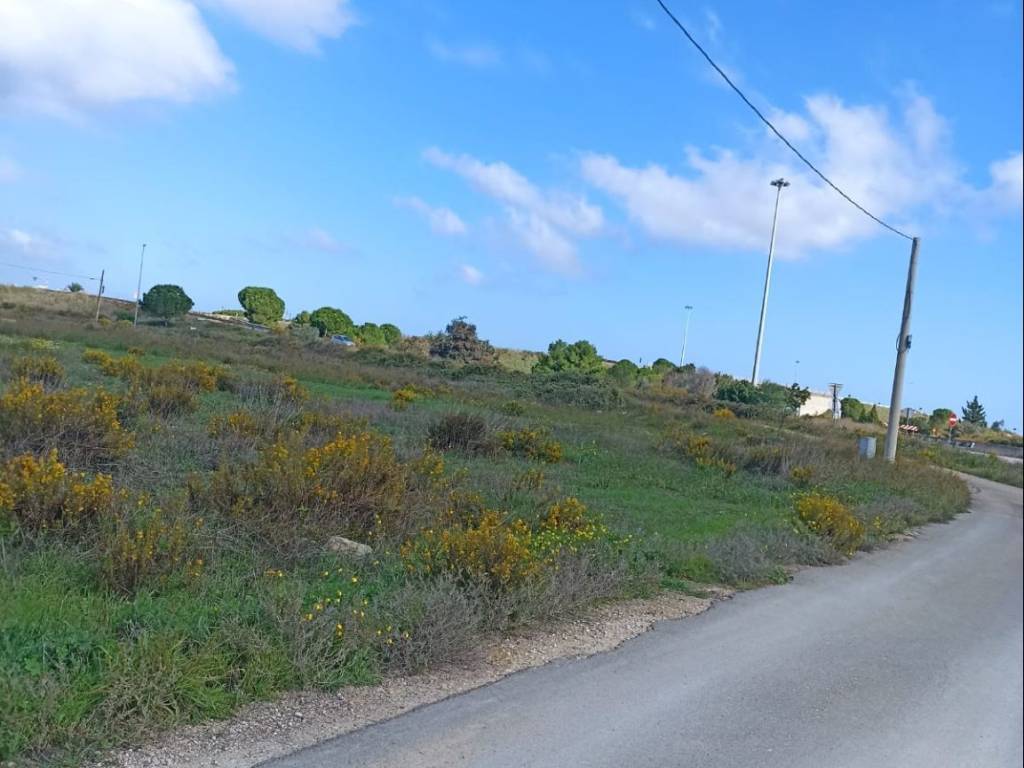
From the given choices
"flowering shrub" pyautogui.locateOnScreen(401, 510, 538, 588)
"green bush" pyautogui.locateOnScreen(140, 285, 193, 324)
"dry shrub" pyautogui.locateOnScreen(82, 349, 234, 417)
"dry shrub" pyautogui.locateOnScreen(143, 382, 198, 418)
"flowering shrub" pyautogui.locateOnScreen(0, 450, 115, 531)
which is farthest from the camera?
"green bush" pyautogui.locateOnScreen(140, 285, 193, 324)

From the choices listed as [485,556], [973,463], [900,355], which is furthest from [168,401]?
[973,463]

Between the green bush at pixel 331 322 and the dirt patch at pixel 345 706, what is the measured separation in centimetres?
8000

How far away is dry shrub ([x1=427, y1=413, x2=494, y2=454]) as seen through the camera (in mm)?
16266

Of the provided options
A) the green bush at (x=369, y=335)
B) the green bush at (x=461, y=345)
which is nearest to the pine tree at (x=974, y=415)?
the green bush at (x=461, y=345)

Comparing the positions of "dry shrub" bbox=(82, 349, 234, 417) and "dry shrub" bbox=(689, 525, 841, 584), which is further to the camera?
"dry shrub" bbox=(82, 349, 234, 417)

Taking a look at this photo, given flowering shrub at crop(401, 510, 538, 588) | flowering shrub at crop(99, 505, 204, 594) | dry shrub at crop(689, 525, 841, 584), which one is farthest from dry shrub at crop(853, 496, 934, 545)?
A: flowering shrub at crop(99, 505, 204, 594)

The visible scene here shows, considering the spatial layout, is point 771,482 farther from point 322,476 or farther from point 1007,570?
point 322,476

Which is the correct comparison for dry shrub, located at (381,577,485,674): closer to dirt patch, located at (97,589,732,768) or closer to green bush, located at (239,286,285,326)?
dirt patch, located at (97,589,732,768)

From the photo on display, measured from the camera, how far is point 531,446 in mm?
17062

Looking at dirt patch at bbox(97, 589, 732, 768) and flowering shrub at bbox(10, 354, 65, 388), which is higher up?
flowering shrub at bbox(10, 354, 65, 388)

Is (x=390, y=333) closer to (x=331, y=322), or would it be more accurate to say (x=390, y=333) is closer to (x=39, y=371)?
(x=331, y=322)

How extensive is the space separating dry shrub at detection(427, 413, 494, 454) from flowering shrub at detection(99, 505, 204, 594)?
9364 mm

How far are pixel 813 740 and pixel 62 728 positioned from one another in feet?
12.8

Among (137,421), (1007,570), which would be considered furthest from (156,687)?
(1007,570)
